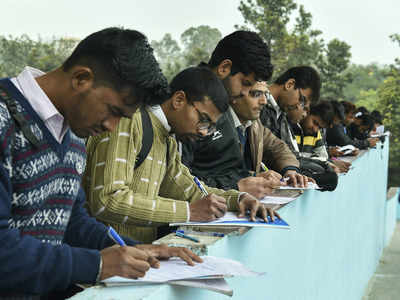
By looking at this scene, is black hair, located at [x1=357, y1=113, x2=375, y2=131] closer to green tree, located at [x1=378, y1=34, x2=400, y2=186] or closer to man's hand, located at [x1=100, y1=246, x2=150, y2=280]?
man's hand, located at [x1=100, y1=246, x2=150, y2=280]

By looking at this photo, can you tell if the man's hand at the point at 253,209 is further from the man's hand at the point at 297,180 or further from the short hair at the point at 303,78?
the short hair at the point at 303,78

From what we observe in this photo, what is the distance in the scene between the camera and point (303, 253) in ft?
9.23

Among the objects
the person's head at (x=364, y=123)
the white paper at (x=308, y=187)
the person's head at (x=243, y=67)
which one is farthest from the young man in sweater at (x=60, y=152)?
the person's head at (x=364, y=123)

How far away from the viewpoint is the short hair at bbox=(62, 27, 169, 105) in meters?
1.36

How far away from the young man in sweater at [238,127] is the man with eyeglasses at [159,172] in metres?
0.31

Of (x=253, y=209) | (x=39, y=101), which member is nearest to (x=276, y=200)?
(x=253, y=209)

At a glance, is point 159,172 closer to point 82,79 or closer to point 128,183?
point 128,183

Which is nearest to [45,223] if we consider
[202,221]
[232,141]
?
[202,221]

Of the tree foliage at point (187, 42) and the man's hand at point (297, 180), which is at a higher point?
the tree foliage at point (187, 42)

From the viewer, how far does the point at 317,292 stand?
10.6ft

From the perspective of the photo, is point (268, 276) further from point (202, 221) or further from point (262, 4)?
point (262, 4)

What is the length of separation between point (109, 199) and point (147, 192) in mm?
213

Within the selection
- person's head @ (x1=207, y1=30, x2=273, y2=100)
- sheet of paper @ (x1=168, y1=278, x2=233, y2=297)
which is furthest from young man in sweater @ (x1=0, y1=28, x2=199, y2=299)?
person's head @ (x1=207, y1=30, x2=273, y2=100)

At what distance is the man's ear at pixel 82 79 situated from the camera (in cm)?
135
